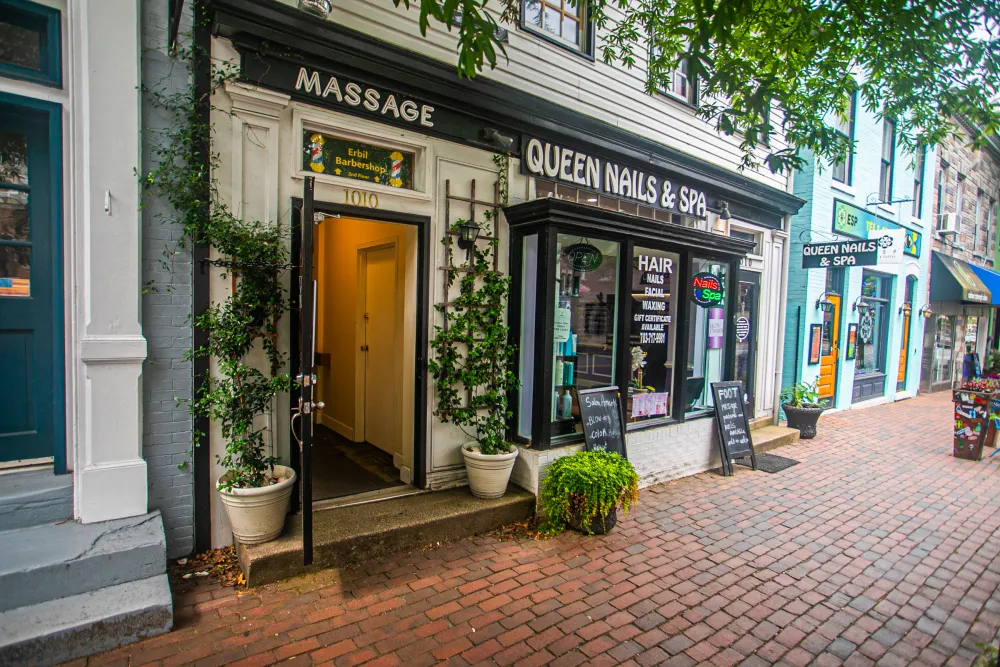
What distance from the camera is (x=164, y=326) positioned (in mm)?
3664

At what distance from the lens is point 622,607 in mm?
3475

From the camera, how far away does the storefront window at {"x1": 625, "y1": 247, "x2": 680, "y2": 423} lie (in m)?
6.00

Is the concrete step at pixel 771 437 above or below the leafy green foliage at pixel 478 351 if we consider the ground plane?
below

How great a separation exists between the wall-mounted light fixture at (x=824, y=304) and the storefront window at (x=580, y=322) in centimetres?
583

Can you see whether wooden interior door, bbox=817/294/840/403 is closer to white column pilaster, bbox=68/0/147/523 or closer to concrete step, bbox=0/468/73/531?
white column pilaster, bbox=68/0/147/523

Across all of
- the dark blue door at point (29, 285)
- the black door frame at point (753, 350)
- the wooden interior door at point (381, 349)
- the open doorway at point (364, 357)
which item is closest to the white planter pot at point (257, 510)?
the open doorway at point (364, 357)

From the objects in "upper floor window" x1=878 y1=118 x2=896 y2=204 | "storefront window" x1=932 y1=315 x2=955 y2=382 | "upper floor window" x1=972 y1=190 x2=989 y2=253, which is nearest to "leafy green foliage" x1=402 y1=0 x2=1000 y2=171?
"upper floor window" x1=878 y1=118 x2=896 y2=204

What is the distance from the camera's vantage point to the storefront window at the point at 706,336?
6707 millimetres

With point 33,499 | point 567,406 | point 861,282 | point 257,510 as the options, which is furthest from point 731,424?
point 33,499

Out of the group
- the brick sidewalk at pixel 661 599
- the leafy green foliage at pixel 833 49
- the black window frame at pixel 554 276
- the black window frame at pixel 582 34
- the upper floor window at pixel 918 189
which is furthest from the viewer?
the upper floor window at pixel 918 189

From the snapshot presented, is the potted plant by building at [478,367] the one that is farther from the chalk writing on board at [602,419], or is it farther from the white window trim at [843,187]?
the white window trim at [843,187]

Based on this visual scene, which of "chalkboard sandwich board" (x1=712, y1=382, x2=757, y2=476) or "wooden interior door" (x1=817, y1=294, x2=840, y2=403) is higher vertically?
"wooden interior door" (x1=817, y1=294, x2=840, y2=403)

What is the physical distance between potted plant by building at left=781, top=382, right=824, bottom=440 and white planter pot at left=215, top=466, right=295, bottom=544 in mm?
7867

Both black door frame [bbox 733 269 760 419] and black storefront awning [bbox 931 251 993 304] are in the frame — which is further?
black storefront awning [bbox 931 251 993 304]
